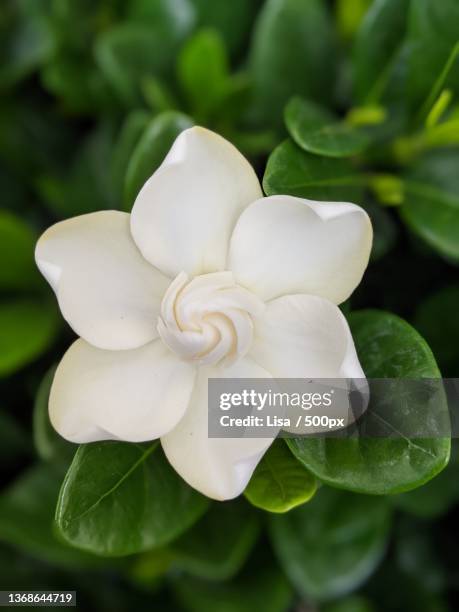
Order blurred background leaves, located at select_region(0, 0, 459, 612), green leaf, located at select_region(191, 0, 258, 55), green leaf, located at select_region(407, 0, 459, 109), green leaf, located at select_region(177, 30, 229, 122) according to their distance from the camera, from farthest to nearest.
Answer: green leaf, located at select_region(191, 0, 258, 55)
green leaf, located at select_region(177, 30, 229, 122)
green leaf, located at select_region(407, 0, 459, 109)
blurred background leaves, located at select_region(0, 0, 459, 612)

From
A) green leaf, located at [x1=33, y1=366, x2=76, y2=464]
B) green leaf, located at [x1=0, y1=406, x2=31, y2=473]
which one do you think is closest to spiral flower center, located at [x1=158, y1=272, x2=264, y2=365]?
green leaf, located at [x1=33, y1=366, x2=76, y2=464]

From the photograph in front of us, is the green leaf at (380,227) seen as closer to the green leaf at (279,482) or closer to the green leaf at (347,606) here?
the green leaf at (279,482)

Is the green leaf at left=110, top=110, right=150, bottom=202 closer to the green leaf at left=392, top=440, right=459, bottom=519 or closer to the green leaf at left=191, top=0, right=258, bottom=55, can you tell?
the green leaf at left=191, top=0, right=258, bottom=55

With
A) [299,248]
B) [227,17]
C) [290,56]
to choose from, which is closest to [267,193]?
[299,248]

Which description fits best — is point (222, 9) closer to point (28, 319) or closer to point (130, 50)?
point (130, 50)

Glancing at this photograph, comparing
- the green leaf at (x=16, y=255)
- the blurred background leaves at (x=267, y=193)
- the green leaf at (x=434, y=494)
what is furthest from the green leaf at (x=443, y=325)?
the green leaf at (x=16, y=255)

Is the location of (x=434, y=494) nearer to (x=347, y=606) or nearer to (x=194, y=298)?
(x=347, y=606)

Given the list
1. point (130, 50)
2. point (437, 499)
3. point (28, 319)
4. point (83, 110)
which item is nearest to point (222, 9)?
point (130, 50)
